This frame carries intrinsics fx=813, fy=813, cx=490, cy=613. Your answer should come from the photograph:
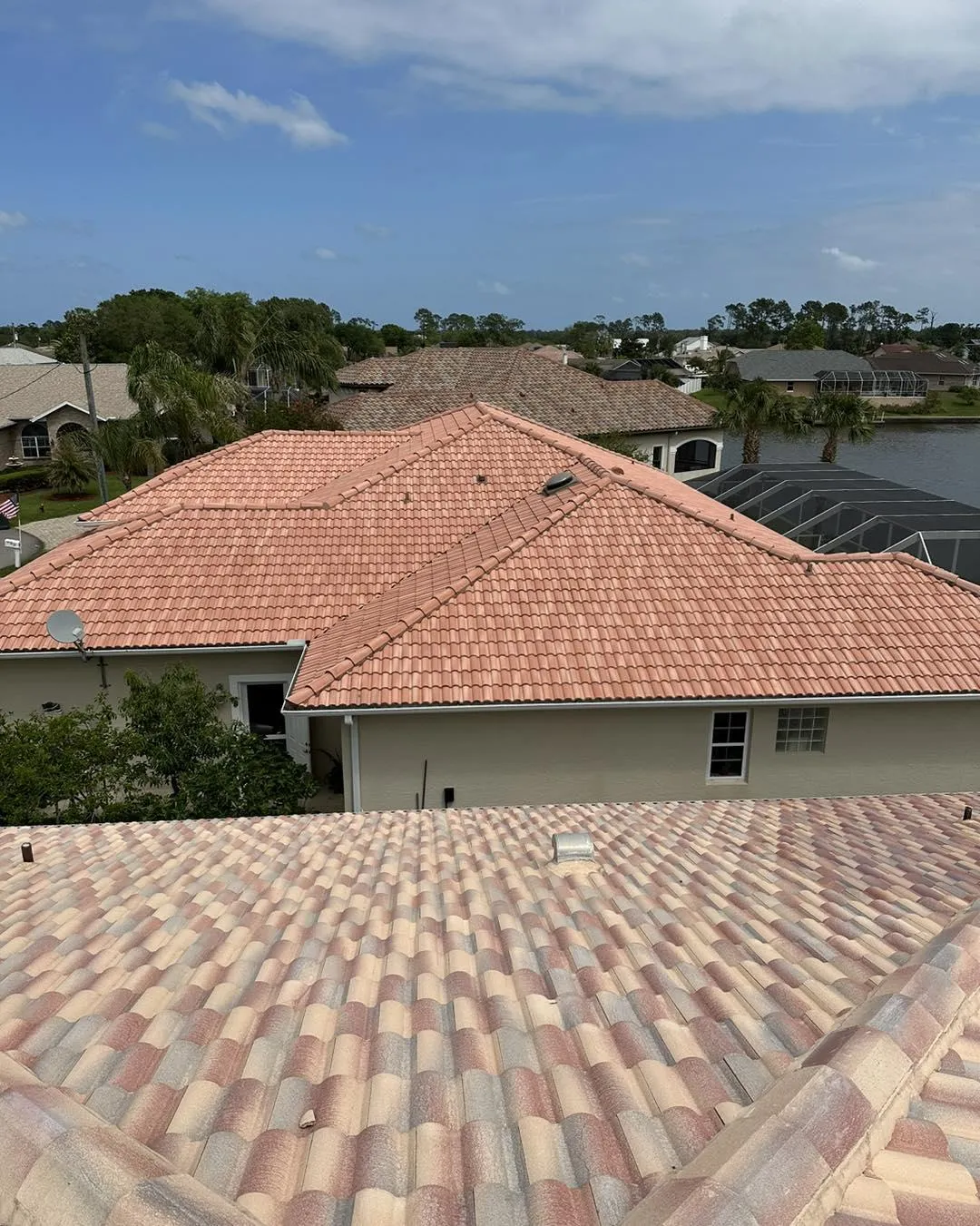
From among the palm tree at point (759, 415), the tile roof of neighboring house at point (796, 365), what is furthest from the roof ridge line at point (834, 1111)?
the tile roof of neighboring house at point (796, 365)

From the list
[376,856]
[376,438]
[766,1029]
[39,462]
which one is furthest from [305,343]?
[766,1029]

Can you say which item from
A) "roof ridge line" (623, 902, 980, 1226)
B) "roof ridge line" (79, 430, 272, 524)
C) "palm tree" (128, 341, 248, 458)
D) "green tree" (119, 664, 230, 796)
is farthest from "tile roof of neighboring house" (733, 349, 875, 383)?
"roof ridge line" (623, 902, 980, 1226)

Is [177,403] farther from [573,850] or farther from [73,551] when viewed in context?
[573,850]

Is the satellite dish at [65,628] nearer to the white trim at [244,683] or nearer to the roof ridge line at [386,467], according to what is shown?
the white trim at [244,683]

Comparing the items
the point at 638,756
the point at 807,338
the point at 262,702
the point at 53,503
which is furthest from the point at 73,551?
the point at 807,338

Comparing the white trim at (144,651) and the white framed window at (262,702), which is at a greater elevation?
the white trim at (144,651)

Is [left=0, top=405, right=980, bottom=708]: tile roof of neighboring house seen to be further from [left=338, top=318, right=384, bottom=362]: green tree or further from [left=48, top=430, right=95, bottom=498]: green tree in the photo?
[left=338, top=318, right=384, bottom=362]: green tree

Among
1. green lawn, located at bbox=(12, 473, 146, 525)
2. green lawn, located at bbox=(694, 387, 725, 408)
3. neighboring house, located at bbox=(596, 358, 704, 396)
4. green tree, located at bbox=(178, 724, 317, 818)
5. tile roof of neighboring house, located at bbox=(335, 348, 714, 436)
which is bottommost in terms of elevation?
green tree, located at bbox=(178, 724, 317, 818)
